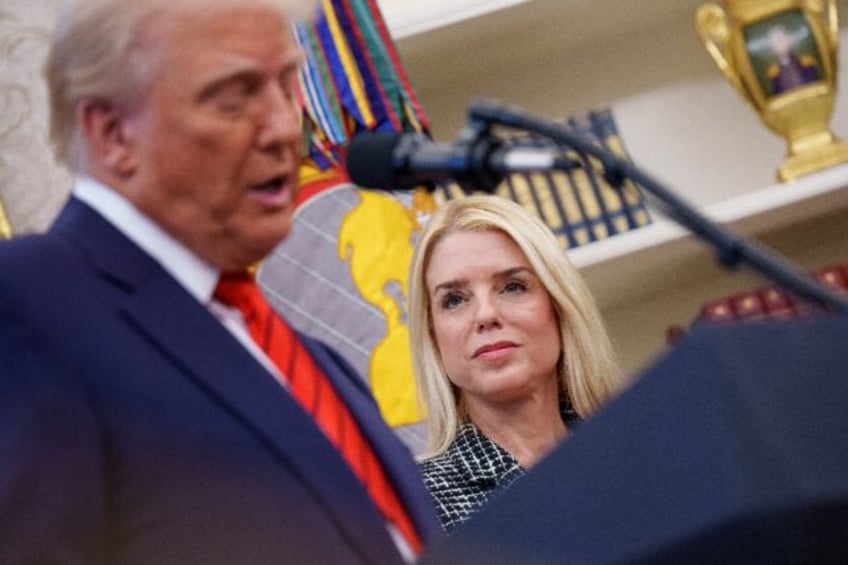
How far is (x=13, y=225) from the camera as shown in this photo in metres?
2.29

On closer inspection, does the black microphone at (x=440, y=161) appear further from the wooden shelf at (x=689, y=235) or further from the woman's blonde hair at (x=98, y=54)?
the wooden shelf at (x=689, y=235)

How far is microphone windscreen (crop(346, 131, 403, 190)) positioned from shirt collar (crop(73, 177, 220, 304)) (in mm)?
130

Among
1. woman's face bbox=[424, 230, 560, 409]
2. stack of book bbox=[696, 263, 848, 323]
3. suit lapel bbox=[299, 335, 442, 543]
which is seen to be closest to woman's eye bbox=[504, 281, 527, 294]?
woman's face bbox=[424, 230, 560, 409]

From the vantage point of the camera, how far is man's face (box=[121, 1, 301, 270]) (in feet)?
2.66

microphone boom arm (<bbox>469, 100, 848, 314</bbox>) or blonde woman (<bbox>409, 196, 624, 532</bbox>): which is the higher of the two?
microphone boom arm (<bbox>469, 100, 848, 314</bbox>)

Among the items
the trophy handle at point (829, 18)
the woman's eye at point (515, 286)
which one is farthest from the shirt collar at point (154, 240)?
the trophy handle at point (829, 18)

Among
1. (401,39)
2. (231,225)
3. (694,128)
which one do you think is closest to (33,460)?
(231,225)

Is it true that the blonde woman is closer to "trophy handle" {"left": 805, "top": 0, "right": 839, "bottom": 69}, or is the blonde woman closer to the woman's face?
the woman's face

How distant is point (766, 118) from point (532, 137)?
5.60ft

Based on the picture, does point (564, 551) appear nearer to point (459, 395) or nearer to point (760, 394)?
point (760, 394)

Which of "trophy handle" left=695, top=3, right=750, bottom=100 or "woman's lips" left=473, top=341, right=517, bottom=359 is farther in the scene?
"trophy handle" left=695, top=3, right=750, bottom=100

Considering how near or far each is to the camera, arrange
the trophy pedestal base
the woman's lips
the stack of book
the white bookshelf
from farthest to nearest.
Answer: the white bookshelf, the trophy pedestal base, the stack of book, the woman's lips

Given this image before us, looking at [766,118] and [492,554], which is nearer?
[492,554]

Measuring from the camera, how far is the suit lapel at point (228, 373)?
Answer: 2.63 ft
